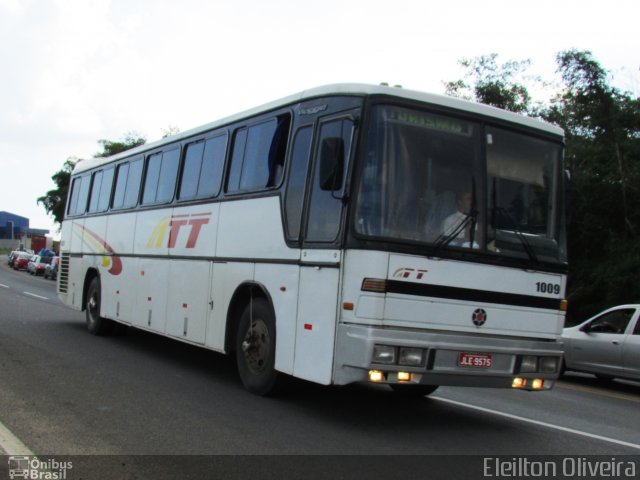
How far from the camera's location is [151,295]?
1152cm

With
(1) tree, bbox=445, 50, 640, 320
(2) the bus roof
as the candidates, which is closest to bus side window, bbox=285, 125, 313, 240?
(2) the bus roof

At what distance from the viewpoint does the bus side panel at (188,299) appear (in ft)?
31.6

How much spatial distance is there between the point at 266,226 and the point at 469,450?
3369 mm

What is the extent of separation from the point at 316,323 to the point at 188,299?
3561mm

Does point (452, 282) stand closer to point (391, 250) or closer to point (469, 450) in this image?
point (391, 250)

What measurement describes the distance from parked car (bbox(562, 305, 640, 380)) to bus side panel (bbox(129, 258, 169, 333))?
7.36 metres

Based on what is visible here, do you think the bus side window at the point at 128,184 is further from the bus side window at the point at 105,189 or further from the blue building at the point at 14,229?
the blue building at the point at 14,229

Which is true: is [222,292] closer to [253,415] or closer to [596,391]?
[253,415]

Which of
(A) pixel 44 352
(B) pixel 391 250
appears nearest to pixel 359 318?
(B) pixel 391 250

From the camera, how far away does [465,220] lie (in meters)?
6.92

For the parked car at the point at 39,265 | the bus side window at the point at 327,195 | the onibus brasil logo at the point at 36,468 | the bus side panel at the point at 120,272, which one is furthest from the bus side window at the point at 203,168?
the parked car at the point at 39,265

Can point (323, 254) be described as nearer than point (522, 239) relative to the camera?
Yes

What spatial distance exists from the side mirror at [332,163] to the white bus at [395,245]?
0.04ft

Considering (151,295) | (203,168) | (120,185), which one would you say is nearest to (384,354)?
(203,168)
